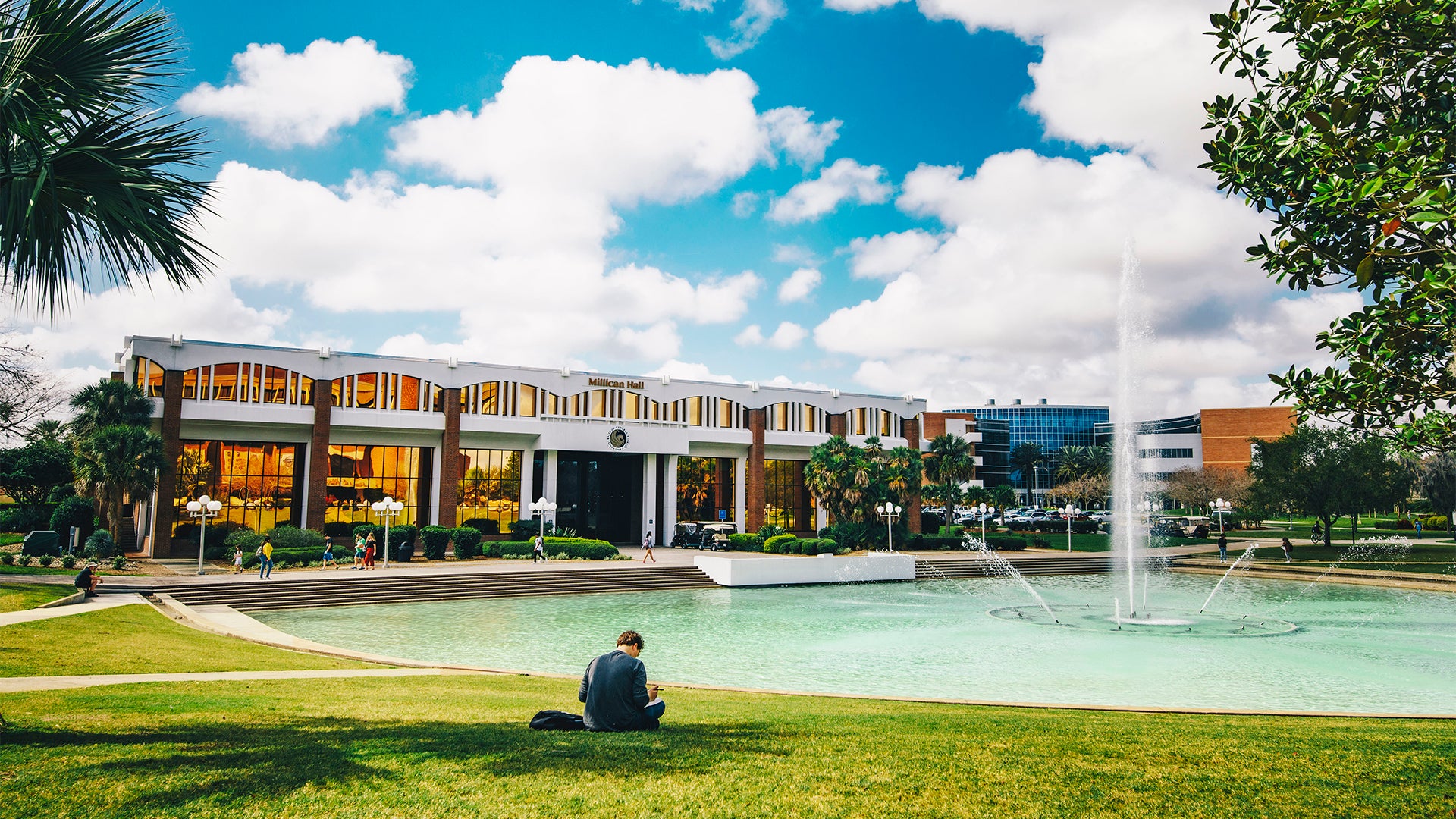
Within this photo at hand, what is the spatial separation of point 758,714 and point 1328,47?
8.10m

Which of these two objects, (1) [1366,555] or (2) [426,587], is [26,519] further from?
(1) [1366,555]

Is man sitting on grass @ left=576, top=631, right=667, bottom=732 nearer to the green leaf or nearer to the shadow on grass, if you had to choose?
the shadow on grass

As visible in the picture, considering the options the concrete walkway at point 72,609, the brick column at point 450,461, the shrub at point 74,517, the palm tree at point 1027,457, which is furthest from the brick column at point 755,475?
the palm tree at point 1027,457

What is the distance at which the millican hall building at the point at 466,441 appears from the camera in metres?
40.2

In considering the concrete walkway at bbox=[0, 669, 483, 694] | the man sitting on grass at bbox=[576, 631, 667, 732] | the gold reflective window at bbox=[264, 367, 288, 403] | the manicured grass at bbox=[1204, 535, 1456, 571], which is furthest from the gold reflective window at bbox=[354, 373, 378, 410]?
the manicured grass at bbox=[1204, 535, 1456, 571]

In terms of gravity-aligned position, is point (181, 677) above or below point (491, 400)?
below

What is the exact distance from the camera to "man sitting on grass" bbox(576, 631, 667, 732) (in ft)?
25.2

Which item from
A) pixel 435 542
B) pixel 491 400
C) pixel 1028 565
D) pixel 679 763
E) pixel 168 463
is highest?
pixel 491 400

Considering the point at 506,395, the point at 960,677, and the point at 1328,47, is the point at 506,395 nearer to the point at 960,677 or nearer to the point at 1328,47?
the point at 960,677

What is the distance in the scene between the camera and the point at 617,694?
Answer: 7.69 m

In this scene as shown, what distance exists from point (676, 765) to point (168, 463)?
40.7 m

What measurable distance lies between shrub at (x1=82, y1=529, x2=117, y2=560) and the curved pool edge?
39.6 feet

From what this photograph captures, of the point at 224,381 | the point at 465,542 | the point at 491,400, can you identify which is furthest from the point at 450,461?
the point at 224,381

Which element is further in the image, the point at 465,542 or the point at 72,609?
the point at 465,542
